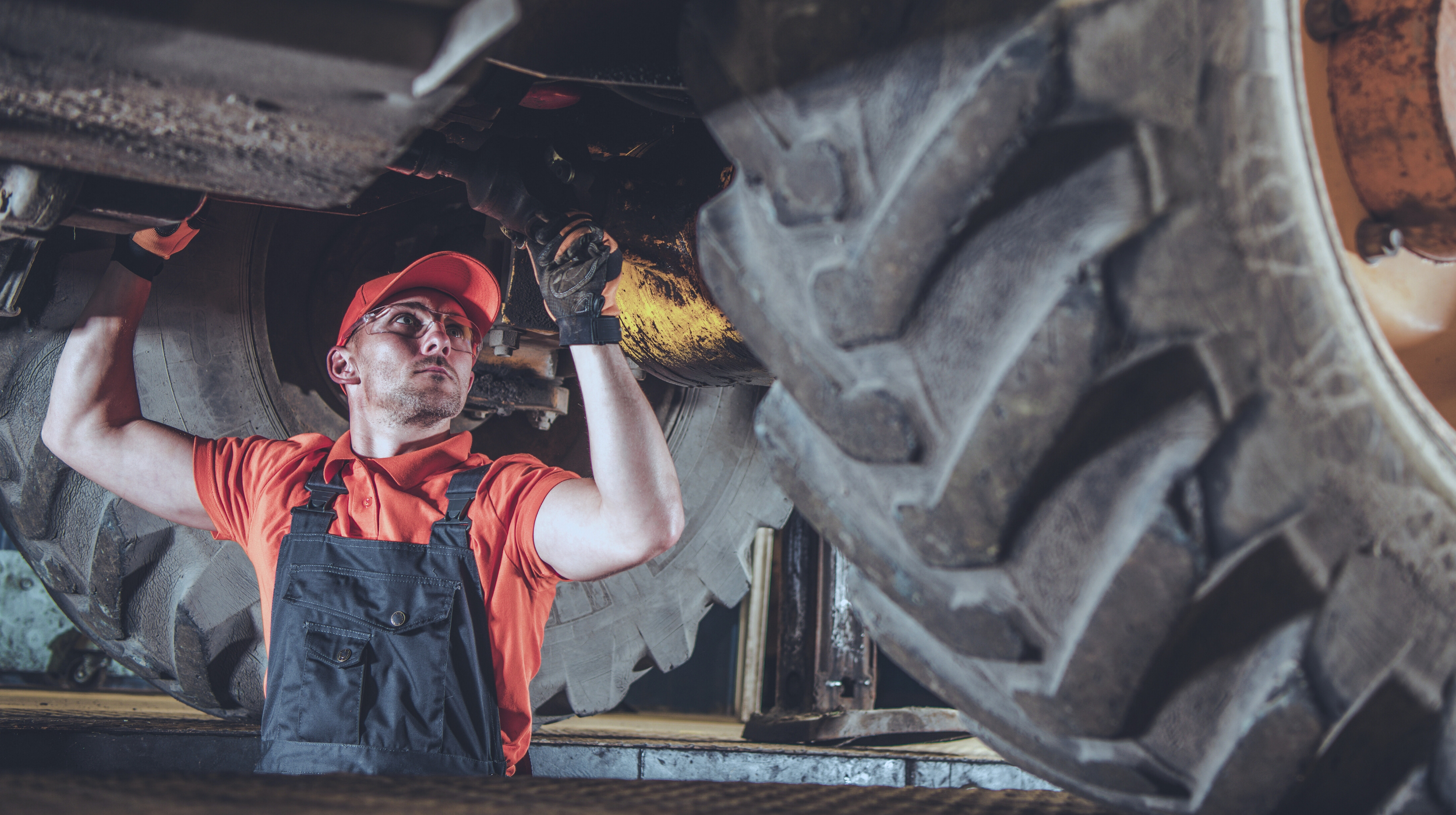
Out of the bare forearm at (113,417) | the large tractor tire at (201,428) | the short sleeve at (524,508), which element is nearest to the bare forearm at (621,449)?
the short sleeve at (524,508)

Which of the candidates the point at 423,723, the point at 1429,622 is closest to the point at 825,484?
the point at 1429,622

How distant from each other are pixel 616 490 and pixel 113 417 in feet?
2.80

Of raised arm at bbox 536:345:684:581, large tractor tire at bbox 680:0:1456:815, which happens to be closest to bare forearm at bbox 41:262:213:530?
raised arm at bbox 536:345:684:581

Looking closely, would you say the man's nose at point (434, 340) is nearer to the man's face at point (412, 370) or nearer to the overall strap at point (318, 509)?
the man's face at point (412, 370)

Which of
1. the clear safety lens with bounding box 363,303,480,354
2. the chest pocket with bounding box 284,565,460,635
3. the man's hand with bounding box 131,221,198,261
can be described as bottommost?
the chest pocket with bounding box 284,565,460,635

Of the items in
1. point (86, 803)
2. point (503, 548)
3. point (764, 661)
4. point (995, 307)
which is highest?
point (995, 307)

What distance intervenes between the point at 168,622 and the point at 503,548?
1.96 ft

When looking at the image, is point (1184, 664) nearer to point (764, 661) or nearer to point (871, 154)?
point (871, 154)

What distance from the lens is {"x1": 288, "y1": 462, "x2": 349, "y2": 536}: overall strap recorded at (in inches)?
54.3

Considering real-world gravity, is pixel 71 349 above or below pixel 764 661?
above

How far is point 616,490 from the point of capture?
1351mm

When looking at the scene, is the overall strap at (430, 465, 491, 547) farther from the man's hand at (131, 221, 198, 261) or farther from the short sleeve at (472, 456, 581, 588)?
the man's hand at (131, 221, 198, 261)

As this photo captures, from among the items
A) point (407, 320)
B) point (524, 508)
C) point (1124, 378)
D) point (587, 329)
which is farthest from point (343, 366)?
point (1124, 378)

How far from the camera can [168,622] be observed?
1451mm
